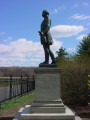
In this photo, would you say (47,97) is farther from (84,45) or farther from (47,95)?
(84,45)

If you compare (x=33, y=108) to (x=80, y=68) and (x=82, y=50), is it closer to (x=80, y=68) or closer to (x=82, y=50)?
(x=80, y=68)

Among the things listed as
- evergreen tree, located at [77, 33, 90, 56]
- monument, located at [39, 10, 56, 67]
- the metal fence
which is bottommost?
the metal fence

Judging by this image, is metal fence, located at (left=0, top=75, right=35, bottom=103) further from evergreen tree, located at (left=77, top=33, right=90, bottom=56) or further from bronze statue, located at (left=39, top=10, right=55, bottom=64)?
evergreen tree, located at (left=77, top=33, right=90, bottom=56)

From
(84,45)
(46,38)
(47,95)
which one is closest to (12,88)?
(46,38)

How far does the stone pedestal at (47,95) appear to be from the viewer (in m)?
7.04

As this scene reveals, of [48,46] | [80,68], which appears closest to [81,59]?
[80,68]

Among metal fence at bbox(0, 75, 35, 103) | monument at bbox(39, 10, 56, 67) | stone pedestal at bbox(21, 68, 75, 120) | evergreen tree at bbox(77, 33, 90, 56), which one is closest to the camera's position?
stone pedestal at bbox(21, 68, 75, 120)

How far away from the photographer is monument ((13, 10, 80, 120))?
677 centimetres

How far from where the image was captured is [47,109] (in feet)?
23.1

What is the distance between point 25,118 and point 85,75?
609 cm

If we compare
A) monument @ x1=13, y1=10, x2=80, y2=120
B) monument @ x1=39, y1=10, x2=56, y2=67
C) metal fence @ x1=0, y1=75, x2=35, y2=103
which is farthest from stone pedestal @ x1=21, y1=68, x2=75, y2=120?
metal fence @ x1=0, y1=75, x2=35, y2=103

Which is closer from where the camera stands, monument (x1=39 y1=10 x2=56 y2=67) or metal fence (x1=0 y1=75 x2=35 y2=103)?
monument (x1=39 y1=10 x2=56 y2=67)

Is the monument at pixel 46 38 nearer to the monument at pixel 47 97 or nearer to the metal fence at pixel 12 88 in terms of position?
the monument at pixel 47 97

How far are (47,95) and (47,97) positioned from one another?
7 cm
